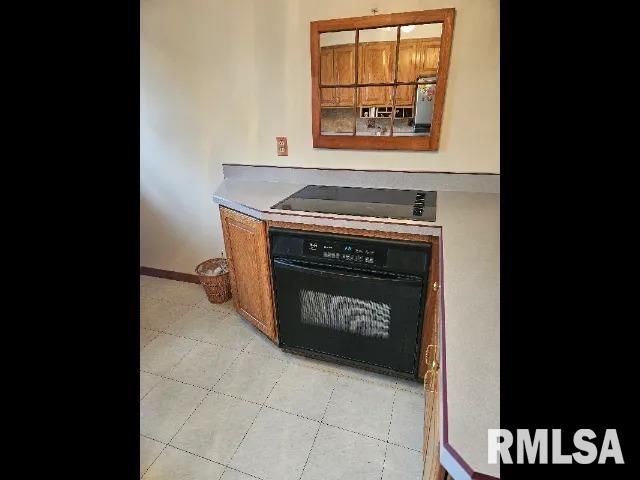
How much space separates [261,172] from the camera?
7.33 ft

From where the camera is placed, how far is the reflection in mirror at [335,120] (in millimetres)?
1959

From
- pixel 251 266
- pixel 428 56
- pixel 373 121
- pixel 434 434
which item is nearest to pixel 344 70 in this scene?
pixel 373 121

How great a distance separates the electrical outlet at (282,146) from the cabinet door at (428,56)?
2.85 feet

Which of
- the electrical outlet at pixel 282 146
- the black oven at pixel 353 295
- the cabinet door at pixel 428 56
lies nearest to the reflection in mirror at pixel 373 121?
the cabinet door at pixel 428 56

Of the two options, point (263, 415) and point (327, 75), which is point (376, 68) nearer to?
point (327, 75)

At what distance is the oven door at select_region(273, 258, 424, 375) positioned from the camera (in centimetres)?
150

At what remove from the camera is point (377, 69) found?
1.85 metres

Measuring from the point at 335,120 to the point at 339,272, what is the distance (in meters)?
0.97

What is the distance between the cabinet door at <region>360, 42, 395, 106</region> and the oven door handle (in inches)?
39.7

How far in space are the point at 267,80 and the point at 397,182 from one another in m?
1.01
